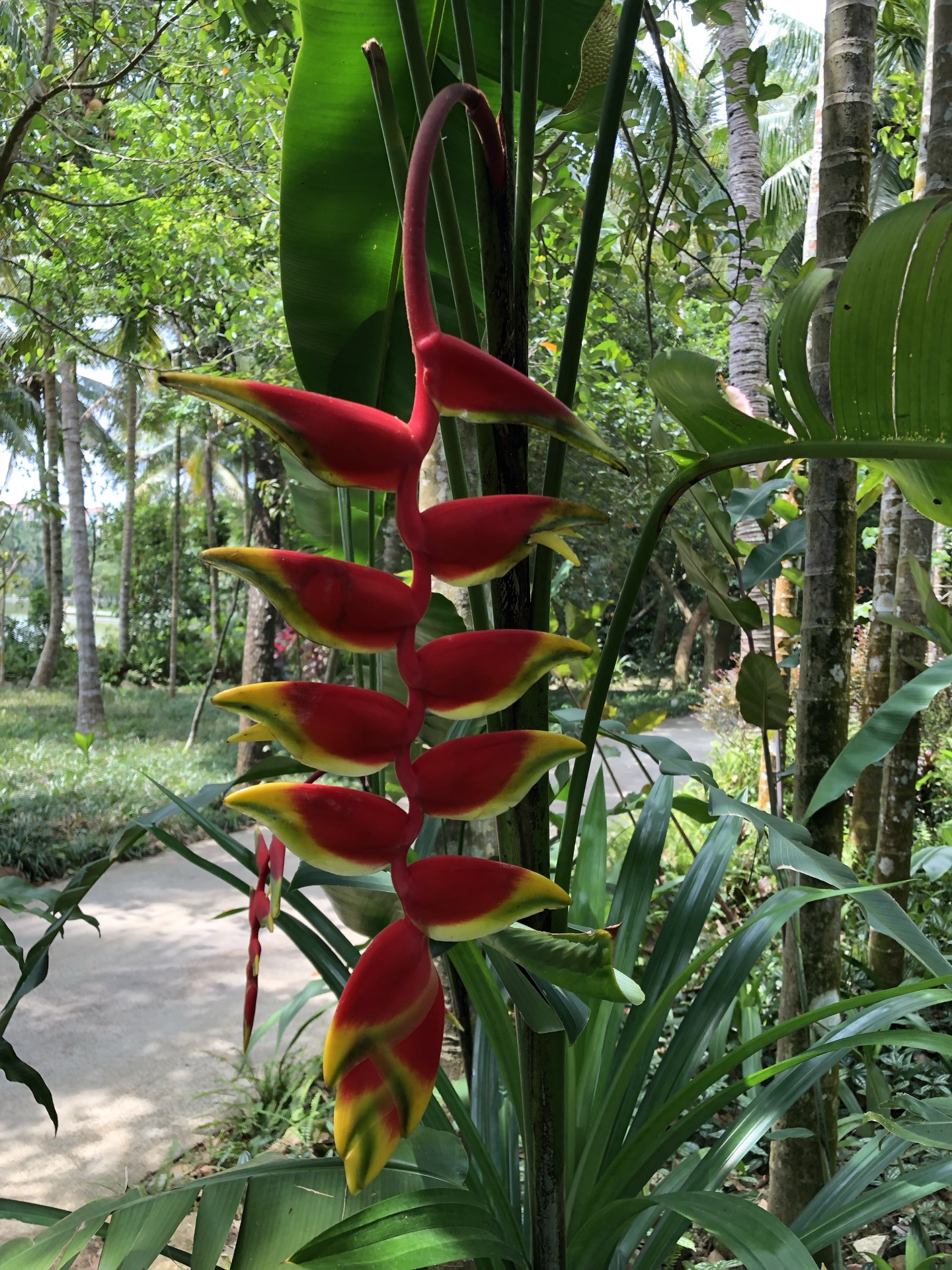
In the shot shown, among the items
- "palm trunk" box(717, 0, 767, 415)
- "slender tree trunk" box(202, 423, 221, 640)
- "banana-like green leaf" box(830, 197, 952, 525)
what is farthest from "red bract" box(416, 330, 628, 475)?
"slender tree trunk" box(202, 423, 221, 640)

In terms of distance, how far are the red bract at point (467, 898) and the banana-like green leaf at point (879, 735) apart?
67cm

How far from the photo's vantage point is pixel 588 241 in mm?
561

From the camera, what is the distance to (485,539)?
0.24 meters

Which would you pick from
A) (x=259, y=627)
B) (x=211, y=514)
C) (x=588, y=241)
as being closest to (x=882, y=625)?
(x=588, y=241)

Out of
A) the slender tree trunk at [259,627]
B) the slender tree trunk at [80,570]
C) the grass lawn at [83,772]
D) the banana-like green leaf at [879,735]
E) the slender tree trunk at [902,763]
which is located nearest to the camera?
the banana-like green leaf at [879,735]

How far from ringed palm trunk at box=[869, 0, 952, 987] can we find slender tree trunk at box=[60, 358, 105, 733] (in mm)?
5724

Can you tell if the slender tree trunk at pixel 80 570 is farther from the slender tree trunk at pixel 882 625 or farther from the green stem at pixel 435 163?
the green stem at pixel 435 163

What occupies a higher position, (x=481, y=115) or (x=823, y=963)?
(x=481, y=115)

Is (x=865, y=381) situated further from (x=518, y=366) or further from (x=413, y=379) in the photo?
(x=413, y=379)

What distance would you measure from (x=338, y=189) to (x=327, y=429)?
536 millimetres

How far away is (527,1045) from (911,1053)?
1.68 metres

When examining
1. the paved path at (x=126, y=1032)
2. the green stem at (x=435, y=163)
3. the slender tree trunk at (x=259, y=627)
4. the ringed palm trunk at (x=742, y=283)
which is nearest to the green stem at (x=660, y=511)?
the green stem at (x=435, y=163)

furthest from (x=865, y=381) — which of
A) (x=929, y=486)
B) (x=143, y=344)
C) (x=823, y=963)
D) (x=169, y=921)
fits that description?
(x=143, y=344)

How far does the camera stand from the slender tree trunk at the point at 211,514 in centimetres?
877
